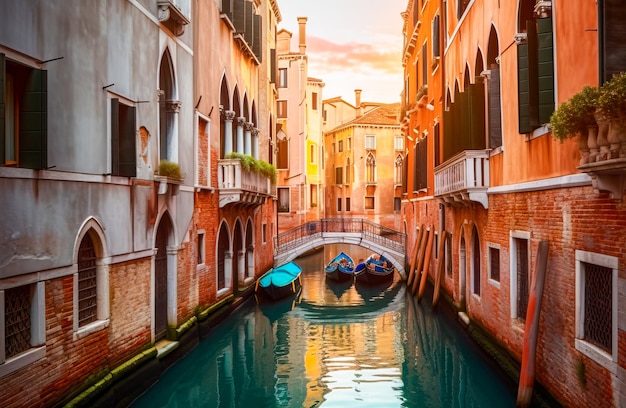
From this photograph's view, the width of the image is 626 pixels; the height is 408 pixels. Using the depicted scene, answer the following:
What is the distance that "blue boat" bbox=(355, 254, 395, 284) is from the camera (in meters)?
19.0

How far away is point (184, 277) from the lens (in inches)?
389

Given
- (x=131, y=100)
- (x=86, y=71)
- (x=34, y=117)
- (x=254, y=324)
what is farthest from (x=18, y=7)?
(x=254, y=324)

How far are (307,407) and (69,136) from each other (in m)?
4.26

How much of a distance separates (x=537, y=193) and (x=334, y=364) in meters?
4.58

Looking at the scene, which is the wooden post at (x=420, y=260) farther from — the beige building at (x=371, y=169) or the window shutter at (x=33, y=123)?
the beige building at (x=371, y=169)

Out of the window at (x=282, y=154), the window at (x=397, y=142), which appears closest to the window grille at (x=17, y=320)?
the window at (x=282, y=154)

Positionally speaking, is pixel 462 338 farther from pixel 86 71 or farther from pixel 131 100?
pixel 86 71

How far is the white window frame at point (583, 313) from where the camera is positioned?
4.66 metres

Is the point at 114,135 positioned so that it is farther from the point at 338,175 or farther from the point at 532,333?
the point at 338,175

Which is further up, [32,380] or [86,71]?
[86,71]

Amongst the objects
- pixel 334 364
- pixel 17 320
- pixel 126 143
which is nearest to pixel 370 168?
pixel 334 364

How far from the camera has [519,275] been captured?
7613mm

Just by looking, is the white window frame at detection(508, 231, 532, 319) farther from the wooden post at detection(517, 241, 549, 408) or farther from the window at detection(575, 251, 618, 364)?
the window at detection(575, 251, 618, 364)

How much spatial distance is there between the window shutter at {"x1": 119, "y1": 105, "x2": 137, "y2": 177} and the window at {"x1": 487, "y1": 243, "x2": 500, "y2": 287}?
5.03 metres
